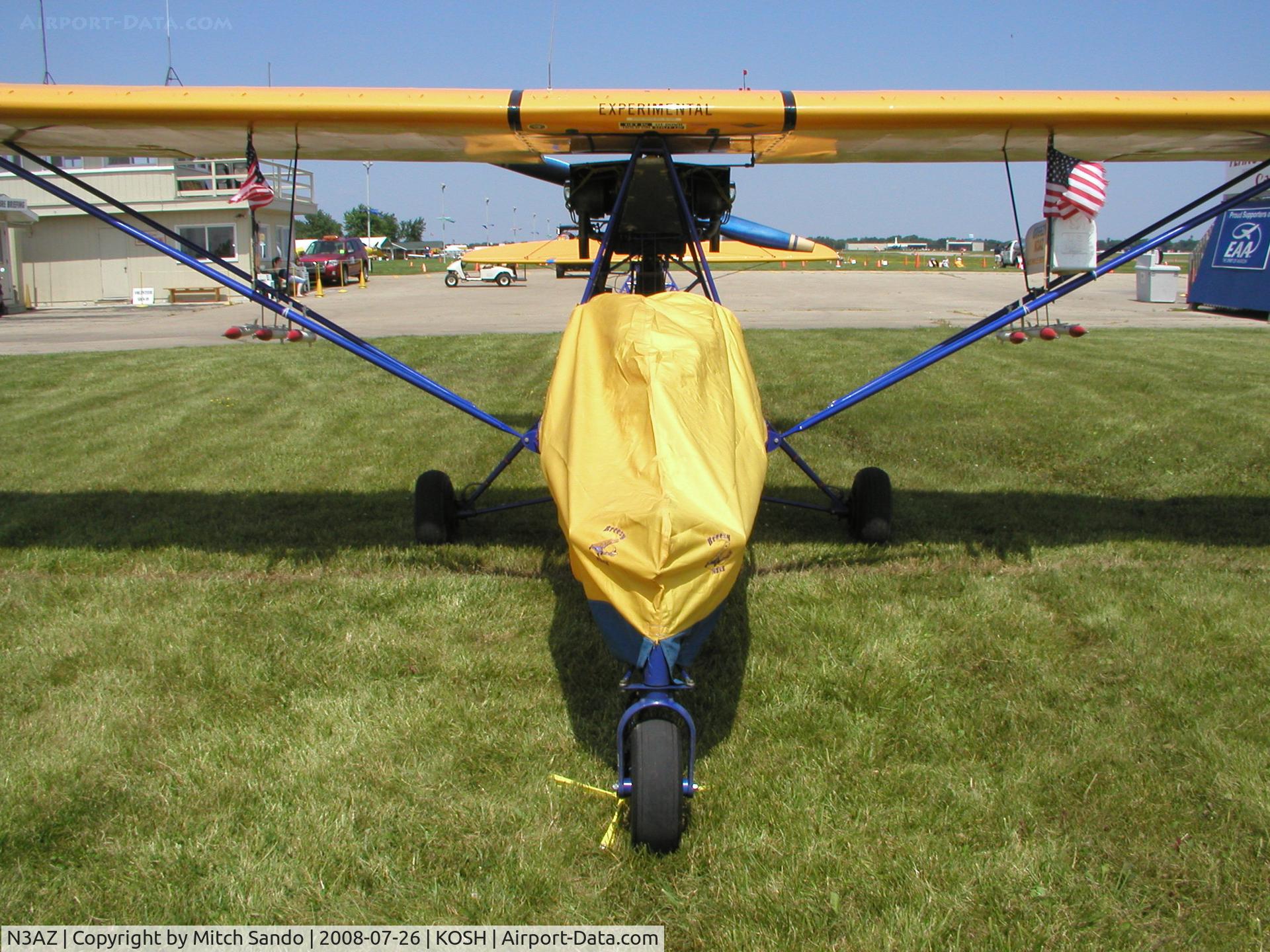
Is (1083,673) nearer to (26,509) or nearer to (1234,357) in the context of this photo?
(26,509)

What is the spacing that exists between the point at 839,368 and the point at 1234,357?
5.48 m

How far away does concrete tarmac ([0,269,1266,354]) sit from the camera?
64.9ft

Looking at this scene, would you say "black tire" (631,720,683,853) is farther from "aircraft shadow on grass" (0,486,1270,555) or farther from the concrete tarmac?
the concrete tarmac

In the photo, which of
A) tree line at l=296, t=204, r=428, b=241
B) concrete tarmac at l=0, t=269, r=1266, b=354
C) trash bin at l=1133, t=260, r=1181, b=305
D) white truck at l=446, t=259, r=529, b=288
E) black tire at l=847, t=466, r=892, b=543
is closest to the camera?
black tire at l=847, t=466, r=892, b=543

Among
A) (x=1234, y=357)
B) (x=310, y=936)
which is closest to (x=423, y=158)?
(x=310, y=936)

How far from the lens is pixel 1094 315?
73.1ft

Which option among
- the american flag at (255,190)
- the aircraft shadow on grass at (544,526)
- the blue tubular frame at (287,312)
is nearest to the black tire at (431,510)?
the aircraft shadow on grass at (544,526)

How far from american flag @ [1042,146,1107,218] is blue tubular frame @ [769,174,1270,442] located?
37 cm

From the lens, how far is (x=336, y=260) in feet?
133

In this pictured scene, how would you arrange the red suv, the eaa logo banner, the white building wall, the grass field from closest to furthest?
1. the grass field
2. the eaa logo banner
3. the white building wall
4. the red suv

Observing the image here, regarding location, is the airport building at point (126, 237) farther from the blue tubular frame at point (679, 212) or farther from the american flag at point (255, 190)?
the blue tubular frame at point (679, 212)

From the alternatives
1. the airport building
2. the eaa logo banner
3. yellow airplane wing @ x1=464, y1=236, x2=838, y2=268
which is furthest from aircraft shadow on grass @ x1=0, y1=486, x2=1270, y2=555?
the airport building

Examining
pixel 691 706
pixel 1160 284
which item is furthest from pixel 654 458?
pixel 1160 284

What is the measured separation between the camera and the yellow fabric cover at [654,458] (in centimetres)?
318
